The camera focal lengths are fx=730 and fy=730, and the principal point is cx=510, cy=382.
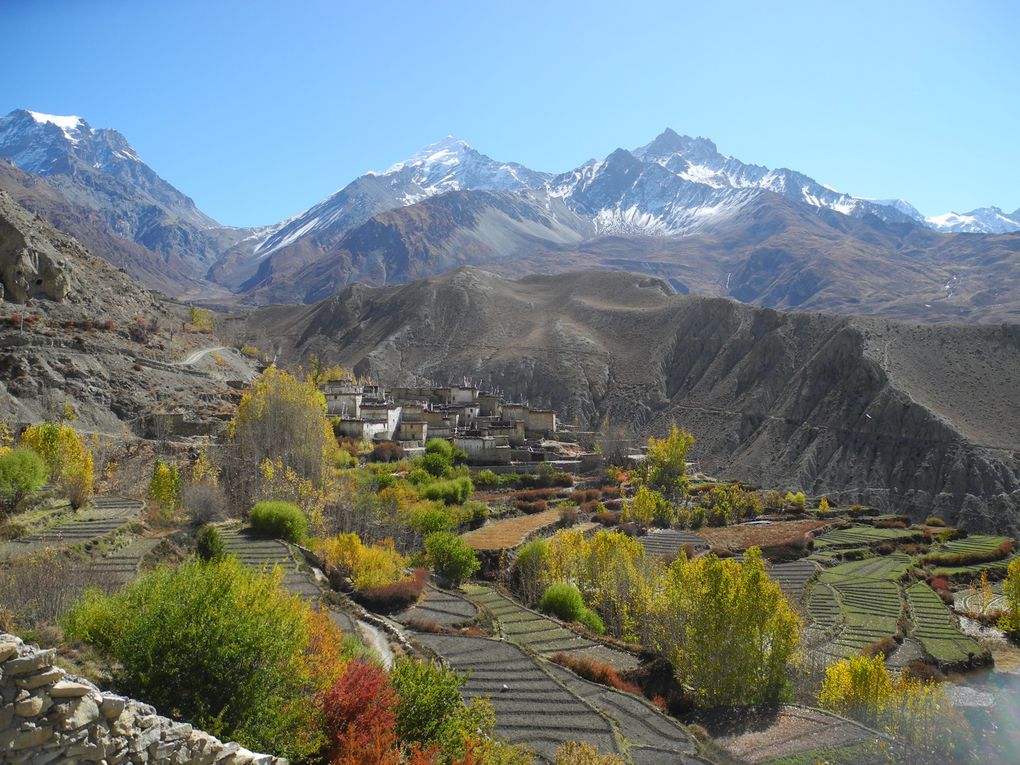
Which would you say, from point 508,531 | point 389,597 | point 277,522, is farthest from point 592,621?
point 508,531

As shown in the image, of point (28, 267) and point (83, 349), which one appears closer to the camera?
point (83, 349)

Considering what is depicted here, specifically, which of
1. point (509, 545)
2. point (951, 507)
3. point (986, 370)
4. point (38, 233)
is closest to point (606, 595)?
point (509, 545)

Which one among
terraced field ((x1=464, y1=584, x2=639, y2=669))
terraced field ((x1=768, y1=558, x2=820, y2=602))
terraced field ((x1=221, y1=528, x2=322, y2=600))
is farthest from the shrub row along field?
terraced field ((x1=221, y1=528, x2=322, y2=600))

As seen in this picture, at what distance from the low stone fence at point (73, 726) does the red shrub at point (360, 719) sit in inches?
101

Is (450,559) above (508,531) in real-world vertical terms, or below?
above

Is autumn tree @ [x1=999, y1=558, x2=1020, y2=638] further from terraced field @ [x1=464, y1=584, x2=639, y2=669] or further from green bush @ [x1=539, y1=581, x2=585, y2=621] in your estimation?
terraced field @ [x1=464, y1=584, x2=639, y2=669]

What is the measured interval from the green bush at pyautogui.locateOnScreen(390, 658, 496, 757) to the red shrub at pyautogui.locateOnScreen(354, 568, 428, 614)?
10231 mm

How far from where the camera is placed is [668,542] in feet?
134

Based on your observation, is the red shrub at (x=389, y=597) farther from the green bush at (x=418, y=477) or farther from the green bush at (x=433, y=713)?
the green bush at (x=418, y=477)

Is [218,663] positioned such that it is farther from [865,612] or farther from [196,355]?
[196,355]

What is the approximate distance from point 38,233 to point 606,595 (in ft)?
153

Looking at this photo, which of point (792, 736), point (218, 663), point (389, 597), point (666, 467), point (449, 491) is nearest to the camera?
point (218, 663)

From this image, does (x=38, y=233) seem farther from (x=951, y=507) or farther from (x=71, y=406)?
(x=951, y=507)

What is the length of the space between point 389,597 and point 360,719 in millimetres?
11898
